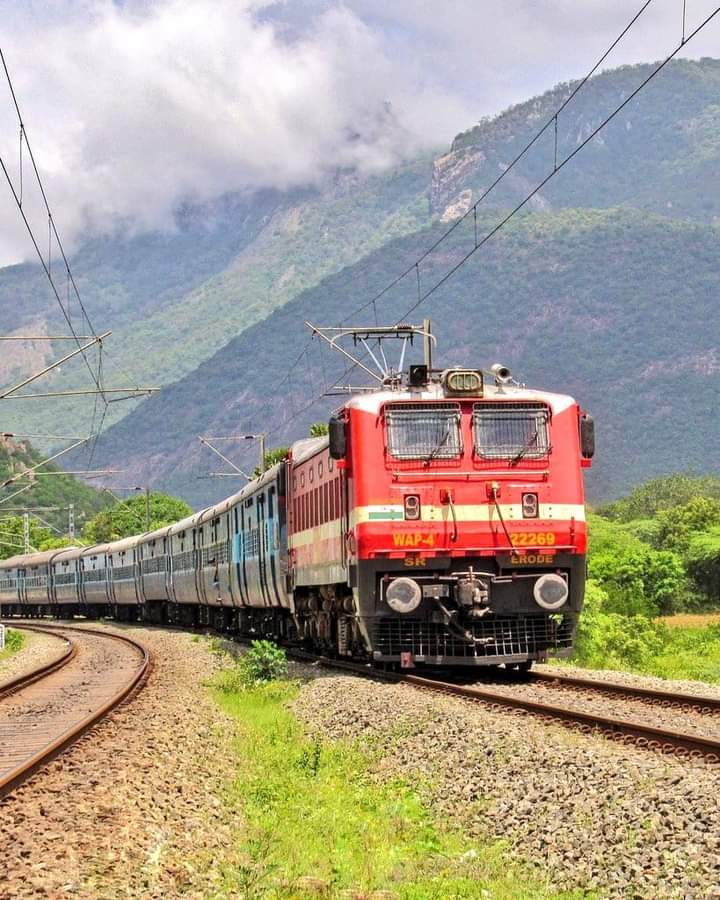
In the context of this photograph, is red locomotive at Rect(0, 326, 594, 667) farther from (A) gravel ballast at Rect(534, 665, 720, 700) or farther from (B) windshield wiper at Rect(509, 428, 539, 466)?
(A) gravel ballast at Rect(534, 665, 720, 700)

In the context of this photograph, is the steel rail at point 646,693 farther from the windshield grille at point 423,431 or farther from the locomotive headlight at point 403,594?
the windshield grille at point 423,431

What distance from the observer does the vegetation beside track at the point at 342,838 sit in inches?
332

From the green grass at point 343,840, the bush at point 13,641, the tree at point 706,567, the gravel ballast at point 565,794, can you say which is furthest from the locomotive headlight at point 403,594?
the tree at point 706,567

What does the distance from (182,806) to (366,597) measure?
808cm

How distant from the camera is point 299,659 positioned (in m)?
26.6

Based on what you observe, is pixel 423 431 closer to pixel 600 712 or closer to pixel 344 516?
pixel 344 516

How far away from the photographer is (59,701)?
20750mm

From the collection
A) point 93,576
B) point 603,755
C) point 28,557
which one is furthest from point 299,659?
point 28,557

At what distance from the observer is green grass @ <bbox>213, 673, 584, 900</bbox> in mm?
8414

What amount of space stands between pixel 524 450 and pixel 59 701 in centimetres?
798

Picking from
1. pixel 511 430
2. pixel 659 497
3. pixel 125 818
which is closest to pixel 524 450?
pixel 511 430

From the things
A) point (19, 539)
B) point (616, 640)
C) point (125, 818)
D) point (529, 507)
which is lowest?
point (125, 818)

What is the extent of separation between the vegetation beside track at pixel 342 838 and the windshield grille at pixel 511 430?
5.51 meters

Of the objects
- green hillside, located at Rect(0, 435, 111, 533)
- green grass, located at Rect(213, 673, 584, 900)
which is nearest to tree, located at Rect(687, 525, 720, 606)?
green grass, located at Rect(213, 673, 584, 900)
